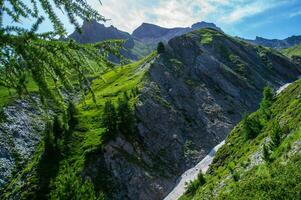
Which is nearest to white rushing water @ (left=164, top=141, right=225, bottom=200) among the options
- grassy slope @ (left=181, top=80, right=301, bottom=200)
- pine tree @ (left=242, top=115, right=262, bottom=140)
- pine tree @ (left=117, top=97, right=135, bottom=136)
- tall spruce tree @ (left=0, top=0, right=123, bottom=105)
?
grassy slope @ (left=181, top=80, right=301, bottom=200)

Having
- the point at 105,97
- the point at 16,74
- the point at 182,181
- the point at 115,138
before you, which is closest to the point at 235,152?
the point at 182,181

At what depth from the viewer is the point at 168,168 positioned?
8244 centimetres

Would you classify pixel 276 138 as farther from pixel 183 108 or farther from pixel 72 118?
pixel 183 108

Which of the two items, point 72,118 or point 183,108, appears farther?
point 183,108

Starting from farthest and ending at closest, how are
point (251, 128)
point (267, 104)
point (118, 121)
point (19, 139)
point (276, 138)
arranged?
1. point (118, 121)
2. point (19, 139)
3. point (267, 104)
4. point (251, 128)
5. point (276, 138)

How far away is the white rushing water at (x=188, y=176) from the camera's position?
233ft

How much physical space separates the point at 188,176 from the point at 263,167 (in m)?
41.2

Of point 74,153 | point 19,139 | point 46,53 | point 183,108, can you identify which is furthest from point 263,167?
point 183,108

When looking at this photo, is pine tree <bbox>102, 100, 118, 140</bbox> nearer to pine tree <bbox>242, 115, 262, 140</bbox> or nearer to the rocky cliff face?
the rocky cliff face

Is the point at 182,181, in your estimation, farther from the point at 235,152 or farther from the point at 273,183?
the point at 273,183

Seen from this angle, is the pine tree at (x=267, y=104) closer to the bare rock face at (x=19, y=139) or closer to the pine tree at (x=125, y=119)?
the pine tree at (x=125, y=119)

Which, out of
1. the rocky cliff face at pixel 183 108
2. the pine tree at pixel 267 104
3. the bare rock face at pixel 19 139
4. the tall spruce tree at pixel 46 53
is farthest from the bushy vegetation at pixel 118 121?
the tall spruce tree at pixel 46 53

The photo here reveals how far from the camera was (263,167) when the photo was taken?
39094 millimetres

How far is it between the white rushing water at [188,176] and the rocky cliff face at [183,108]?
1.79 meters
